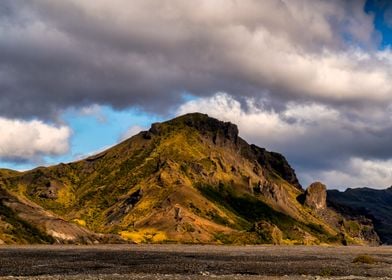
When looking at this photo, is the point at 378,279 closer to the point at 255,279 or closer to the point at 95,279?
the point at 255,279

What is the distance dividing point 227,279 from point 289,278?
1028 centimetres

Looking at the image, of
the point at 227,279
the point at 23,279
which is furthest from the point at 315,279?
the point at 23,279

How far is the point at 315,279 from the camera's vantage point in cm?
7194

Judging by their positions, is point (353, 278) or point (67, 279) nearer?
point (67, 279)

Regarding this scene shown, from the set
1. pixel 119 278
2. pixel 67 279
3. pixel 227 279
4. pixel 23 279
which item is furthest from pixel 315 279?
pixel 23 279

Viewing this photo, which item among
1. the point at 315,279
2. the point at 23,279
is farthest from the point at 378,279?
the point at 23,279

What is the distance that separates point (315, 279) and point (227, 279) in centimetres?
1185

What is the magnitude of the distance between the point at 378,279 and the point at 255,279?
54.8 feet

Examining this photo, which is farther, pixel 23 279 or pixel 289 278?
pixel 289 278

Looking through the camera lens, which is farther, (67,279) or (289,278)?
(289,278)

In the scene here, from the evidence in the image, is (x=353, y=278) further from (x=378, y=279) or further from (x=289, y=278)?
(x=289, y=278)

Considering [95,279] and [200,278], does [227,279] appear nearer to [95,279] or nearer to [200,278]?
[200,278]

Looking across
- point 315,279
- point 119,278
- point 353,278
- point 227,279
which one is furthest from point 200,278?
point 353,278

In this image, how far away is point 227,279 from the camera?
70.2m
